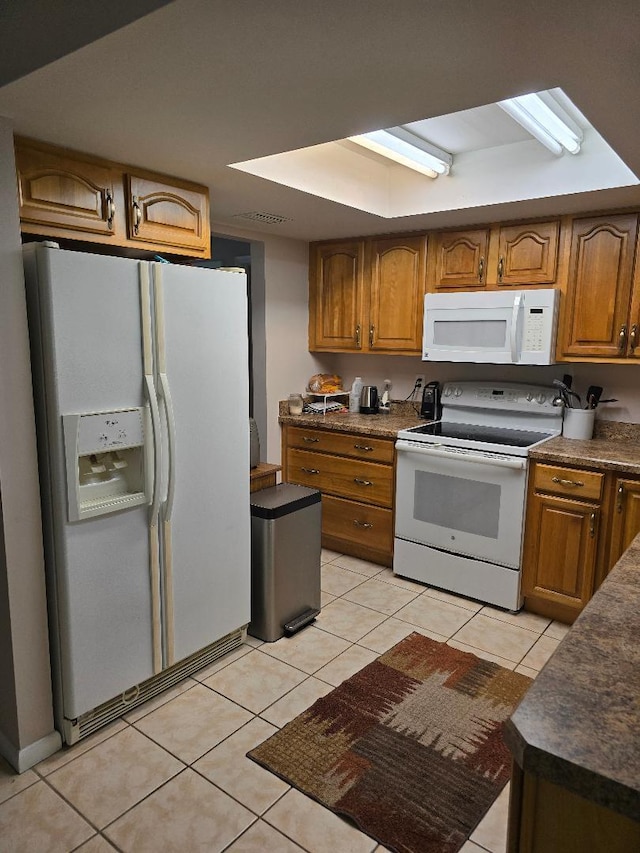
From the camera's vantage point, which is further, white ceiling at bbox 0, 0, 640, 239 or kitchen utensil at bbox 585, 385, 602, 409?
kitchen utensil at bbox 585, 385, 602, 409

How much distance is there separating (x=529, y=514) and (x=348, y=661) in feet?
3.96

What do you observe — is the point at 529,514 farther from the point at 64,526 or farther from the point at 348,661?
the point at 64,526

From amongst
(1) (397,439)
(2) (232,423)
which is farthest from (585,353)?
(2) (232,423)

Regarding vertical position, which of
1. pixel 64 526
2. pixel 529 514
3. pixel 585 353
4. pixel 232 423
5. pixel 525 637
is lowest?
pixel 525 637

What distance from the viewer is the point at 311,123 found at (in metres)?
1.85

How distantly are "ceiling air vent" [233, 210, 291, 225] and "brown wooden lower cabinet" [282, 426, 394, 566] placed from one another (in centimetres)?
135

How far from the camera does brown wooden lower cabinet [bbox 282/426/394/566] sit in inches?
142

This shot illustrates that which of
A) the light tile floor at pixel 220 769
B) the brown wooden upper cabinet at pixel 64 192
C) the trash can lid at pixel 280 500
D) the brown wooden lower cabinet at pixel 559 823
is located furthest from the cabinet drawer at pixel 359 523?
the brown wooden lower cabinet at pixel 559 823

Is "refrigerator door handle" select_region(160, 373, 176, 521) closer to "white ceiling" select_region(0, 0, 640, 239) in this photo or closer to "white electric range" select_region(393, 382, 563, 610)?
"white ceiling" select_region(0, 0, 640, 239)

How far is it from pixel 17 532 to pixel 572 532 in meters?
2.48

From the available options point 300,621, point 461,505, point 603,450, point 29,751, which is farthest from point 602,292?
point 29,751

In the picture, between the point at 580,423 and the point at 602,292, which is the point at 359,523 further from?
the point at 602,292

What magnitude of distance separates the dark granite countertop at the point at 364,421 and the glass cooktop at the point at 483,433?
0.48 feet

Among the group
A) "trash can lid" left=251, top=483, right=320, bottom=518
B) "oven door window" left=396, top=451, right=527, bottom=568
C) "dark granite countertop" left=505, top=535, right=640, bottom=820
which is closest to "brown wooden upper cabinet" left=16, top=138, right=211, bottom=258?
"trash can lid" left=251, top=483, right=320, bottom=518
